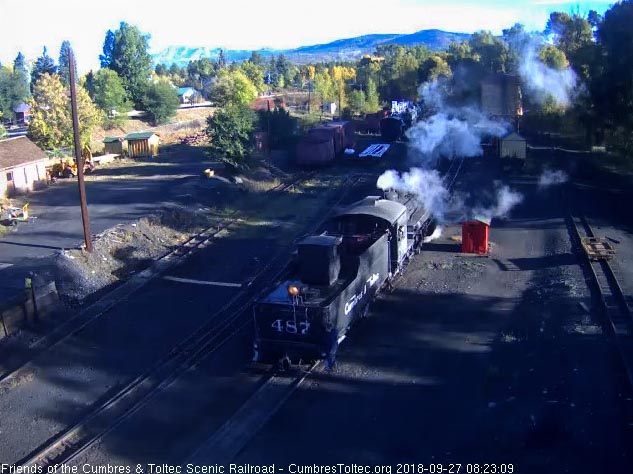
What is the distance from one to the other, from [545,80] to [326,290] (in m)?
48.6

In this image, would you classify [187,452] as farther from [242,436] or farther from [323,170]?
[323,170]

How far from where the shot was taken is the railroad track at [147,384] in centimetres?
1057

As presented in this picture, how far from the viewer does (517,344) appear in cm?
1398

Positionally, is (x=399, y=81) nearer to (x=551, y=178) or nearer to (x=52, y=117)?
(x=551, y=178)

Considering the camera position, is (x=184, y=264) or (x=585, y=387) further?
(x=184, y=264)

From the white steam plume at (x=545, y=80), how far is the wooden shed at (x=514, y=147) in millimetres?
8239

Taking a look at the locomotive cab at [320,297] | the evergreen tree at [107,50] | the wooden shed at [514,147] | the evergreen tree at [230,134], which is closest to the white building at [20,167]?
the evergreen tree at [230,134]

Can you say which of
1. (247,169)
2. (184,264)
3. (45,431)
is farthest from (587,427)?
(247,169)

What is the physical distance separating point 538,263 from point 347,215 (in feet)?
25.8

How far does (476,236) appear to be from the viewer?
2142 centimetres

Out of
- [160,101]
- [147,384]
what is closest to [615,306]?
[147,384]

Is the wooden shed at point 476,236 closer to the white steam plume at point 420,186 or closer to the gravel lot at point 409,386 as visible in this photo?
the white steam plume at point 420,186

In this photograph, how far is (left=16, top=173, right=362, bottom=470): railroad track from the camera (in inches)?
416
